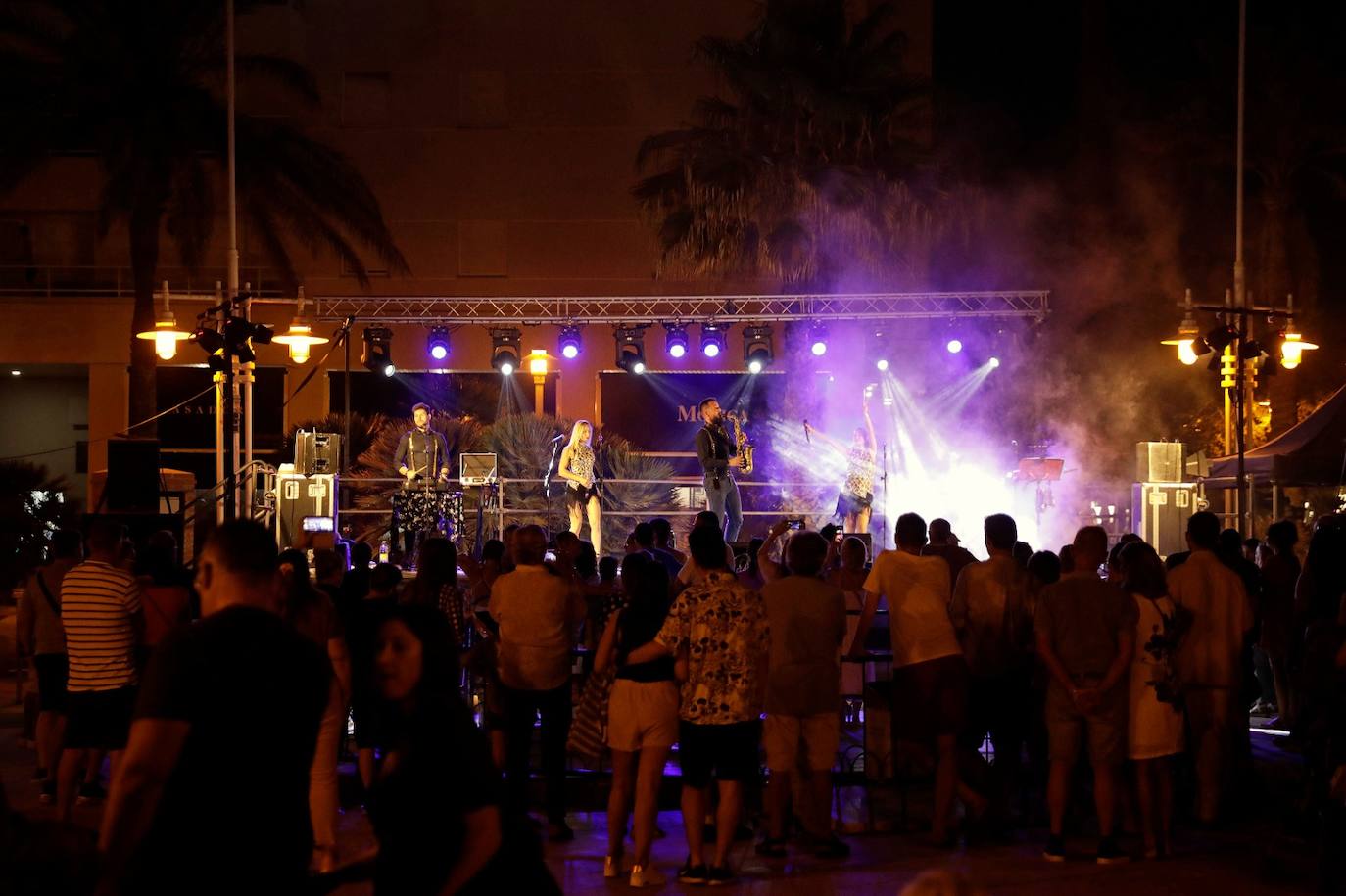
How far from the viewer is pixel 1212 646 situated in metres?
8.27

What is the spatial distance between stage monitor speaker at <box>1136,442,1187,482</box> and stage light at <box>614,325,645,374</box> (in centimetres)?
745

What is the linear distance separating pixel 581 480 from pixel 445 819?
45.5 ft

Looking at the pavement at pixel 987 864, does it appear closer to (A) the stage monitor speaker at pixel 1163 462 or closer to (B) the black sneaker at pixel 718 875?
(B) the black sneaker at pixel 718 875

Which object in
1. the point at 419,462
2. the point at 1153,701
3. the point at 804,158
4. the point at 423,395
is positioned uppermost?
the point at 804,158

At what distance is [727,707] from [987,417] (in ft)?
68.5

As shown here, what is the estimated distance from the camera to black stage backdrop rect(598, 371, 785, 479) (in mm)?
27344

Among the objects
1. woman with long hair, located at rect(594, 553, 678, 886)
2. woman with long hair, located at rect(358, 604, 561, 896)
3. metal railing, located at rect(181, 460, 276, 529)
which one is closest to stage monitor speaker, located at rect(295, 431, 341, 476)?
metal railing, located at rect(181, 460, 276, 529)

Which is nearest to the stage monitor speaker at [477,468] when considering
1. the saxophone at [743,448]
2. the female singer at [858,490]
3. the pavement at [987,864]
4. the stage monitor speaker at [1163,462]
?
the saxophone at [743,448]

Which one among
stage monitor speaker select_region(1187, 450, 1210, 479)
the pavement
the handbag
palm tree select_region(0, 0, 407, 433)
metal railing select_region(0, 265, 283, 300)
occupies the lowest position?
the pavement

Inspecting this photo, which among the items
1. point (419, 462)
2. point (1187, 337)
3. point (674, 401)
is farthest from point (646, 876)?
point (674, 401)

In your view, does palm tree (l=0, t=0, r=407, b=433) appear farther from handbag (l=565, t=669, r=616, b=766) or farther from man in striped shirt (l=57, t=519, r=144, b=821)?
handbag (l=565, t=669, r=616, b=766)

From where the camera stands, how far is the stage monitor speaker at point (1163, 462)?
56.8 ft

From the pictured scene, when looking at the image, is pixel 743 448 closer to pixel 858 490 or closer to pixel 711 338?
pixel 858 490

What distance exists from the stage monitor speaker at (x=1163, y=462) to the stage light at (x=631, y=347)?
24.5ft
